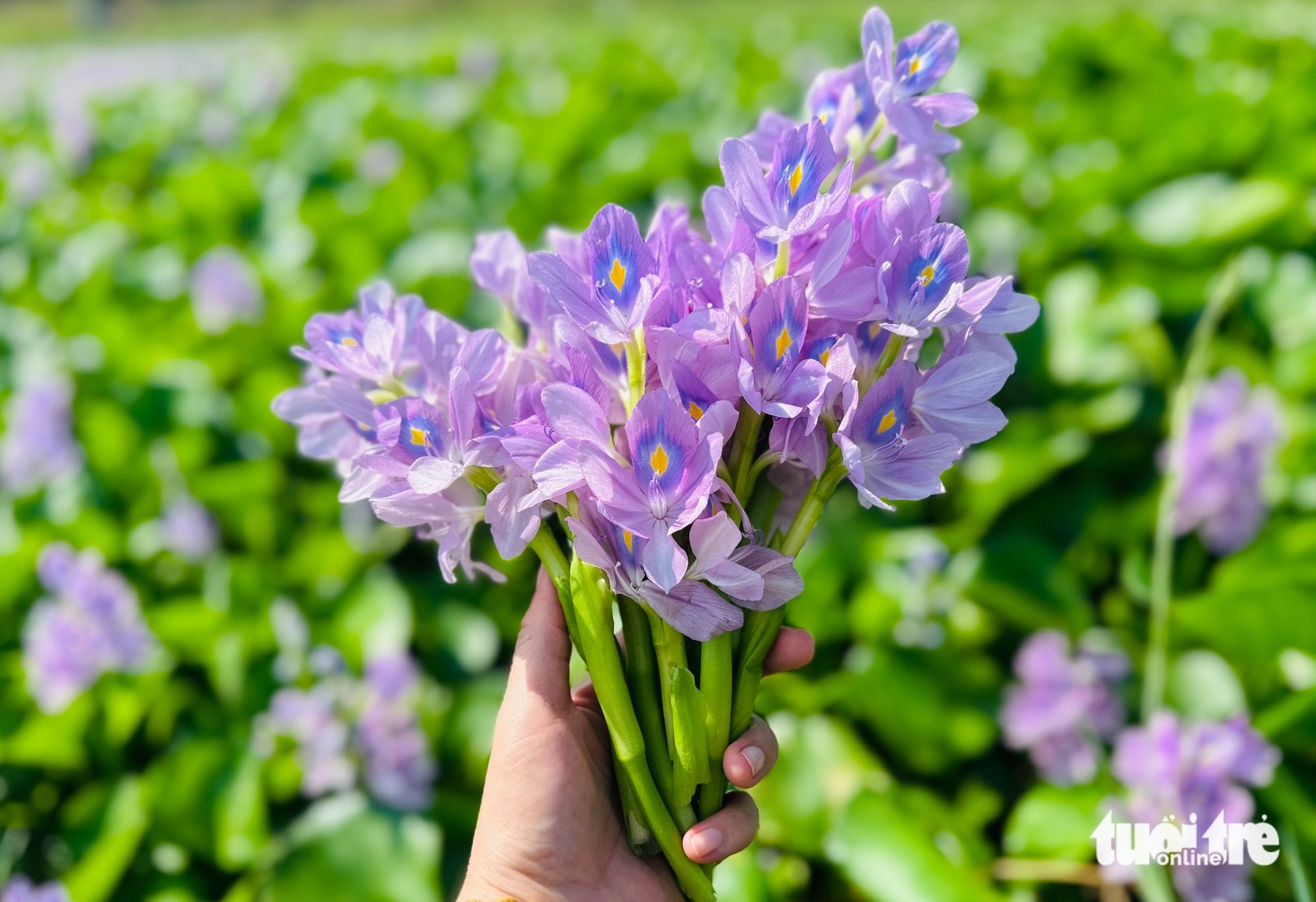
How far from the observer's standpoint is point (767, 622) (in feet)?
2.64

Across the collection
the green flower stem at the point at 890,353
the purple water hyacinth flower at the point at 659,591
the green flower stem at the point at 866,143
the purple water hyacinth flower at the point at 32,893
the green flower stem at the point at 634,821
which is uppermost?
the green flower stem at the point at 866,143

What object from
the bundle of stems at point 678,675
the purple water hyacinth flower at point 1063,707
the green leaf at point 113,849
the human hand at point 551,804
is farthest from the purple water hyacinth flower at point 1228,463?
the green leaf at point 113,849

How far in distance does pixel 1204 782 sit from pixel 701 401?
125 cm

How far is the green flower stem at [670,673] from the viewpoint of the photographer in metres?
0.79

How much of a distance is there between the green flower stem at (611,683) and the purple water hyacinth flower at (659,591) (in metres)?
0.06

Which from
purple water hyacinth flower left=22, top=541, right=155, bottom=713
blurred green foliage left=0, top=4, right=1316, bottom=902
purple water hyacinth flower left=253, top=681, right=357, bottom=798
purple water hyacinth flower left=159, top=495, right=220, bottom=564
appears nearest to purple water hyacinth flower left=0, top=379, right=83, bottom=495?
blurred green foliage left=0, top=4, right=1316, bottom=902

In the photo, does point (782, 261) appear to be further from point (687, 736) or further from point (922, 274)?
point (687, 736)

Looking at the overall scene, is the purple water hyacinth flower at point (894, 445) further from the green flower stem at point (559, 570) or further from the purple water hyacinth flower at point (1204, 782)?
the purple water hyacinth flower at point (1204, 782)

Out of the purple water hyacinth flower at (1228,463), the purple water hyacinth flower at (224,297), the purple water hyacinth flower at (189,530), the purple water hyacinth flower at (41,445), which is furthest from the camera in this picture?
the purple water hyacinth flower at (224,297)

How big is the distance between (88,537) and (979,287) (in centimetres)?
221

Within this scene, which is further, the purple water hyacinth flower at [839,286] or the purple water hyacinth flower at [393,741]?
the purple water hyacinth flower at [393,741]

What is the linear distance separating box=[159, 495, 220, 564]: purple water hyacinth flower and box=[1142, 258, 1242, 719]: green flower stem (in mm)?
1933

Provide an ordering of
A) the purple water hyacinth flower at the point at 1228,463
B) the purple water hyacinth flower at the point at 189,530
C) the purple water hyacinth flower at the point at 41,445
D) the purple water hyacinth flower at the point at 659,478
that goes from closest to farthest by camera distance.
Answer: the purple water hyacinth flower at the point at 659,478
the purple water hyacinth flower at the point at 1228,463
the purple water hyacinth flower at the point at 189,530
the purple water hyacinth flower at the point at 41,445

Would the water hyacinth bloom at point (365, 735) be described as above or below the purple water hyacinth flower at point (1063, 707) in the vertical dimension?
above
